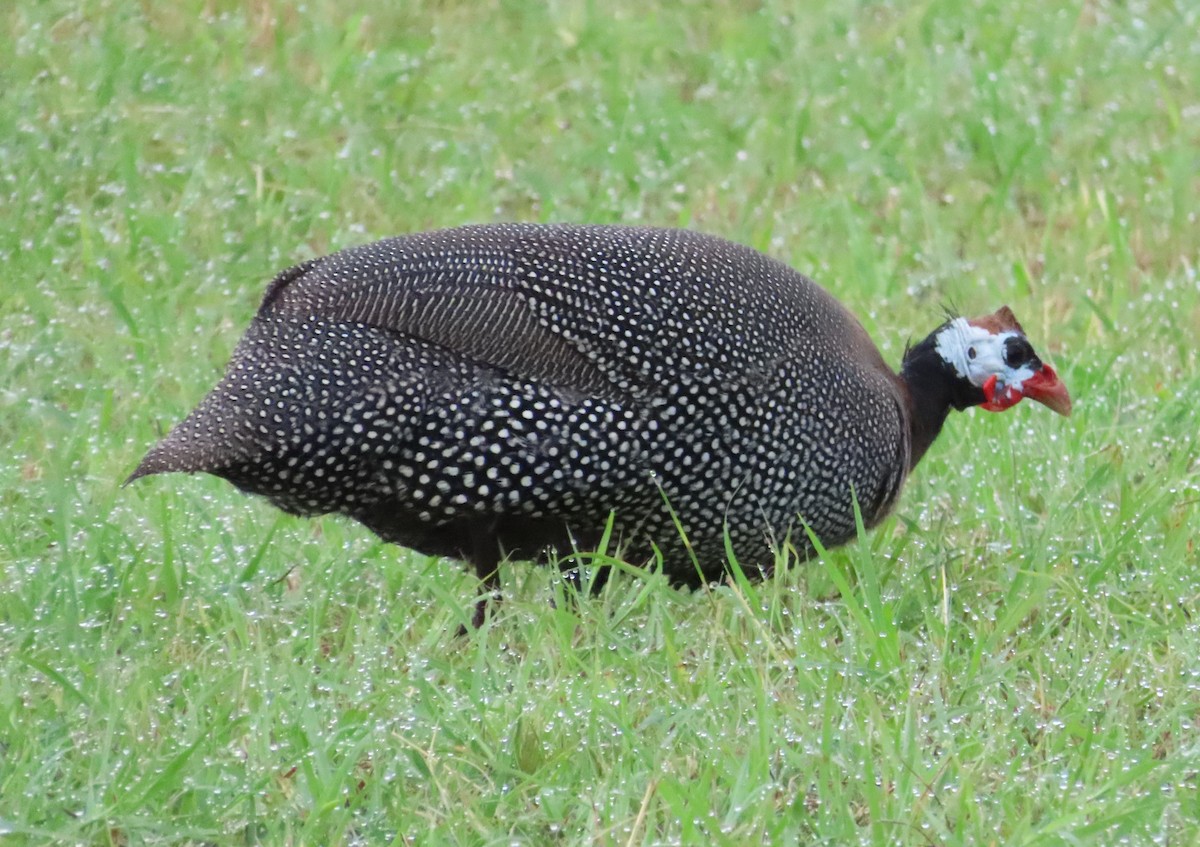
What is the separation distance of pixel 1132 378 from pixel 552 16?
2982mm

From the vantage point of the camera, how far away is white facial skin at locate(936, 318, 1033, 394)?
4195 millimetres

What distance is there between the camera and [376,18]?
6.84 m

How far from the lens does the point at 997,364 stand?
4.20 m

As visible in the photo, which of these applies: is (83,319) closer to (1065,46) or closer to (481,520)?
(481,520)

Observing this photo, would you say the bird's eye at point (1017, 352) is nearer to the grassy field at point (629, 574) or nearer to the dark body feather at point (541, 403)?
the grassy field at point (629, 574)

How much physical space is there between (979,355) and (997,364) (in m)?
0.05

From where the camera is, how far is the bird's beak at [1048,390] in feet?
13.8

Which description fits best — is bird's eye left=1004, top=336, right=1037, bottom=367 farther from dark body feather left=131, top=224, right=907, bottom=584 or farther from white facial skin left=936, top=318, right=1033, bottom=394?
dark body feather left=131, top=224, right=907, bottom=584

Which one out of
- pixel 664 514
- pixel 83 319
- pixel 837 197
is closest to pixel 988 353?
pixel 664 514

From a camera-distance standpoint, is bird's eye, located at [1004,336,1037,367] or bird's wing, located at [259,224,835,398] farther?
bird's eye, located at [1004,336,1037,367]

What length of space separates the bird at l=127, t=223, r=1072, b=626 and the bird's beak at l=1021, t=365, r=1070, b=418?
466mm

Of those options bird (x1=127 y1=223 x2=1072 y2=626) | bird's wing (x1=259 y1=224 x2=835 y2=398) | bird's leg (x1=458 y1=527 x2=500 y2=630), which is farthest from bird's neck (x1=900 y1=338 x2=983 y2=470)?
bird's leg (x1=458 y1=527 x2=500 y2=630)

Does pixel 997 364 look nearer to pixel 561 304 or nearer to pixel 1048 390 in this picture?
pixel 1048 390

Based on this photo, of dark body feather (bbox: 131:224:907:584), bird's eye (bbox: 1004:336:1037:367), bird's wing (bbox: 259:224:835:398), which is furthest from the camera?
bird's eye (bbox: 1004:336:1037:367)
